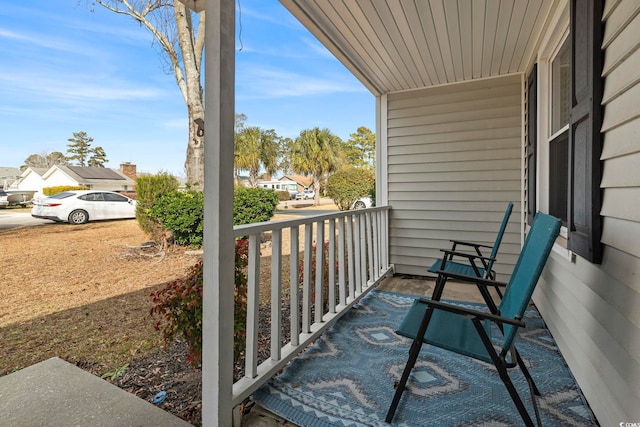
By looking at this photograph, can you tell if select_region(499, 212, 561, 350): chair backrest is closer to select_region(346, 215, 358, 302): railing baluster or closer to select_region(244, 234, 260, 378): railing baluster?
select_region(244, 234, 260, 378): railing baluster

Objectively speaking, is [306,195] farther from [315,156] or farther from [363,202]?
[363,202]

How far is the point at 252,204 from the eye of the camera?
21.0 feet

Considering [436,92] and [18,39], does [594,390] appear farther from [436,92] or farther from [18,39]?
[18,39]

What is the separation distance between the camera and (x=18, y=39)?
12.0 feet

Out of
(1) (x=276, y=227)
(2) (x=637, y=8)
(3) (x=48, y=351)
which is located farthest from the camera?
(3) (x=48, y=351)

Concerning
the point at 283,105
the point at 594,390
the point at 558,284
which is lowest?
the point at 594,390

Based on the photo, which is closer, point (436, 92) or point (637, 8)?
point (637, 8)

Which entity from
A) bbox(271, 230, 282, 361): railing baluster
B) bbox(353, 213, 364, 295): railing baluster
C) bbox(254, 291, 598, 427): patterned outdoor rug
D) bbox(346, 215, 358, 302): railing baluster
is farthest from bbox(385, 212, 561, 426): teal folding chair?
bbox(353, 213, 364, 295): railing baluster

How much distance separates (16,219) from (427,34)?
8786mm

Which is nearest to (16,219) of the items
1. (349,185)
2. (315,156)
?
(315,156)

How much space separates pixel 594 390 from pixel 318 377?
4.25ft

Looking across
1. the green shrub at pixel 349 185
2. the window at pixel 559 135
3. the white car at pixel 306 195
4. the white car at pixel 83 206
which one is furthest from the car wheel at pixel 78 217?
the window at pixel 559 135

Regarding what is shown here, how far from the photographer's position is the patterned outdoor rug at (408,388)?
1.44 metres

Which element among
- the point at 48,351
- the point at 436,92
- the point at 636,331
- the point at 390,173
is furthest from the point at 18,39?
the point at 636,331
